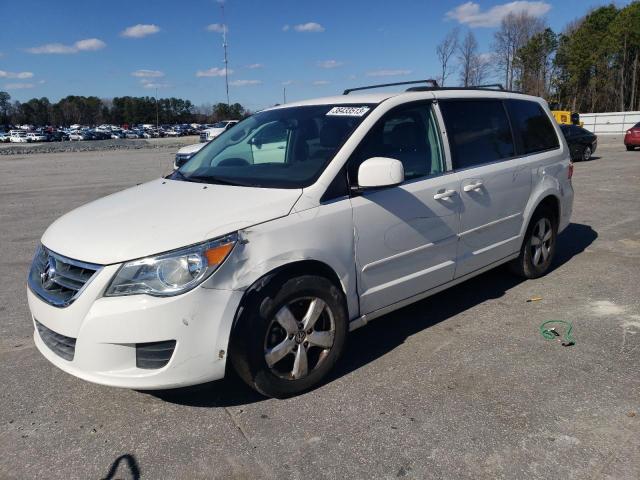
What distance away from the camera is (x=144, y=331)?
9.09 ft

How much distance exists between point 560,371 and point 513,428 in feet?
2.71

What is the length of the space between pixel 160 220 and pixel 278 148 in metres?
1.30

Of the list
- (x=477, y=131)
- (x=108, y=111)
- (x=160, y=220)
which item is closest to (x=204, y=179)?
(x=160, y=220)

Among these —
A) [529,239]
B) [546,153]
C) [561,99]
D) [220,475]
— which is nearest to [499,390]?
[220,475]

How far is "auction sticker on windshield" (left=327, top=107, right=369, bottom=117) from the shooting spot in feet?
12.3

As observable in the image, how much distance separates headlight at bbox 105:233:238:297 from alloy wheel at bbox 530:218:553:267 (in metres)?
3.61

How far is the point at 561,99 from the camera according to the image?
71.4 metres

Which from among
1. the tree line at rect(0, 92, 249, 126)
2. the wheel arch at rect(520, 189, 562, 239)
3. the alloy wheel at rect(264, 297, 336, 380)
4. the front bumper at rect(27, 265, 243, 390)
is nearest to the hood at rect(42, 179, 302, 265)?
the front bumper at rect(27, 265, 243, 390)

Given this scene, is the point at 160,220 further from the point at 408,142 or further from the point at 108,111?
the point at 108,111

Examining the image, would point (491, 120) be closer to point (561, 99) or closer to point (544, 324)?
point (544, 324)

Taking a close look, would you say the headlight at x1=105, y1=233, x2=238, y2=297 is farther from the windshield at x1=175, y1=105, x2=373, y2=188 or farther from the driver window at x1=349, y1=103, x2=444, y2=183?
the driver window at x1=349, y1=103, x2=444, y2=183

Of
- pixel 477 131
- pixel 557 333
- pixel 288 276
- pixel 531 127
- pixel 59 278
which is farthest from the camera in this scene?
pixel 531 127

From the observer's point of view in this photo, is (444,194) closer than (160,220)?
No

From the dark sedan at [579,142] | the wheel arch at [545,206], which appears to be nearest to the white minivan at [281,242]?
the wheel arch at [545,206]
